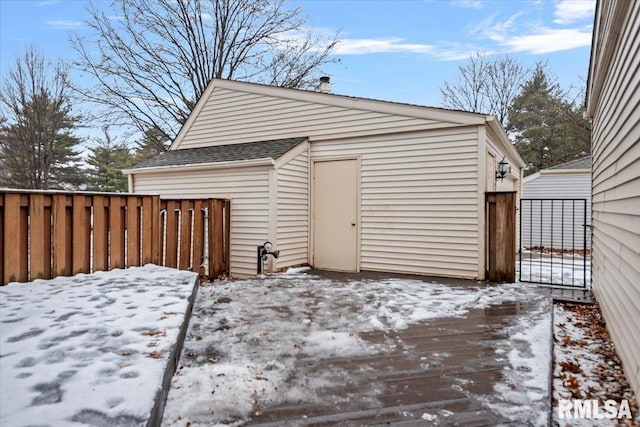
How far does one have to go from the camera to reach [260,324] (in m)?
3.57

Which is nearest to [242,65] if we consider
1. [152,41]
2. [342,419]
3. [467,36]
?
[152,41]

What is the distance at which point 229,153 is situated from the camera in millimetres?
7867

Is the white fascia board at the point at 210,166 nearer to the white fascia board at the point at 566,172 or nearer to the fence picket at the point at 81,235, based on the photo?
the fence picket at the point at 81,235

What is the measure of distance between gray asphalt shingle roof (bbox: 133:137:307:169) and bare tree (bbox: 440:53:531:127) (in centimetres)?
1533

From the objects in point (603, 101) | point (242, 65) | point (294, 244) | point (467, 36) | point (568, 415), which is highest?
point (467, 36)

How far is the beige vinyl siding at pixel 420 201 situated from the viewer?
19.9 feet

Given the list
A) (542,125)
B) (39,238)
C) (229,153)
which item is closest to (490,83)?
(542,125)

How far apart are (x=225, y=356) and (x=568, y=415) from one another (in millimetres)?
2165

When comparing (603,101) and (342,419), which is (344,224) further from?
(342,419)

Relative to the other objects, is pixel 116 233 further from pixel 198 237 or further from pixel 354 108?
pixel 354 108

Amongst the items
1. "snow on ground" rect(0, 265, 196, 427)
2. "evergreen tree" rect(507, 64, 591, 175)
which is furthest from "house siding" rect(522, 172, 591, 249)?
"snow on ground" rect(0, 265, 196, 427)

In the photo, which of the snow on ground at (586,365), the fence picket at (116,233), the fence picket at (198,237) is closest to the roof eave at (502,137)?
the snow on ground at (586,365)

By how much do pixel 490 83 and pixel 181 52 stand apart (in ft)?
49.9

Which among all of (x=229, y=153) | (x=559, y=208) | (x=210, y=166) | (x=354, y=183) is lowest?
(x=559, y=208)
